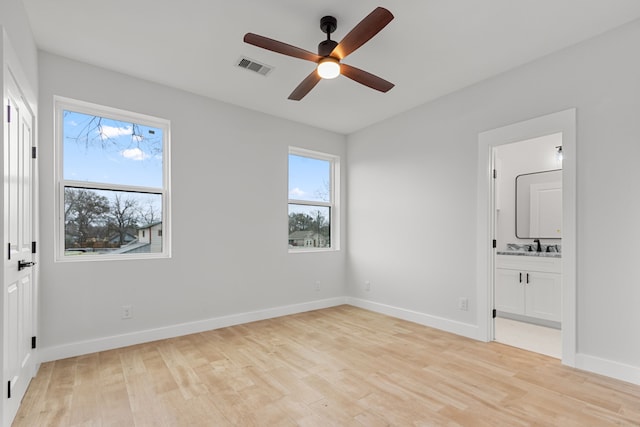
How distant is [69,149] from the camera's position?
3156mm

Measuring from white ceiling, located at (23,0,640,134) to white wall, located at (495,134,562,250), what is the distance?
189 cm

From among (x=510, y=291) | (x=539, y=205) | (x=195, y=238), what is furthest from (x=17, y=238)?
(x=539, y=205)

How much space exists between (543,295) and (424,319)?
144 cm

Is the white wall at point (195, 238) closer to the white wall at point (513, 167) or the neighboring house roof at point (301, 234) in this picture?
the neighboring house roof at point (301, 234)

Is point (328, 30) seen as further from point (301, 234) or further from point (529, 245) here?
point (529, 245)

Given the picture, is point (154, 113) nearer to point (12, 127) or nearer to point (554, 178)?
point (12, 127)

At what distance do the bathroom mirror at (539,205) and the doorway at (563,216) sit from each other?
148 centimetres

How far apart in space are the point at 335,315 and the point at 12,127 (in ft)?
12.4

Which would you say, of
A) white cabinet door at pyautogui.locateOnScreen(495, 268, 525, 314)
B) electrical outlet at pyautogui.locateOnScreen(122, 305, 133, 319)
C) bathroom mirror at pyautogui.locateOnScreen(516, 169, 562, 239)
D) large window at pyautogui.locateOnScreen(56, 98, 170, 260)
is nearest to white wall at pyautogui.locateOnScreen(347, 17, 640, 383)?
white cabinet door at pyautogui.locateOnScreen(495, 268, 525, 314)

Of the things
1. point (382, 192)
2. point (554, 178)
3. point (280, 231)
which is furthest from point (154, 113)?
point (554, 178)

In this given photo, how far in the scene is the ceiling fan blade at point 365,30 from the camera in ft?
6.33

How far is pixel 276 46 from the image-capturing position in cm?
229

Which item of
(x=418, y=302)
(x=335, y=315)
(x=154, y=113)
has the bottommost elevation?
(x=335, y=315)

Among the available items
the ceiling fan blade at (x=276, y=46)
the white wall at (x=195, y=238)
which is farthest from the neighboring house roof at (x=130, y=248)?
the ceiling fan blade at (x=276, y=46)
